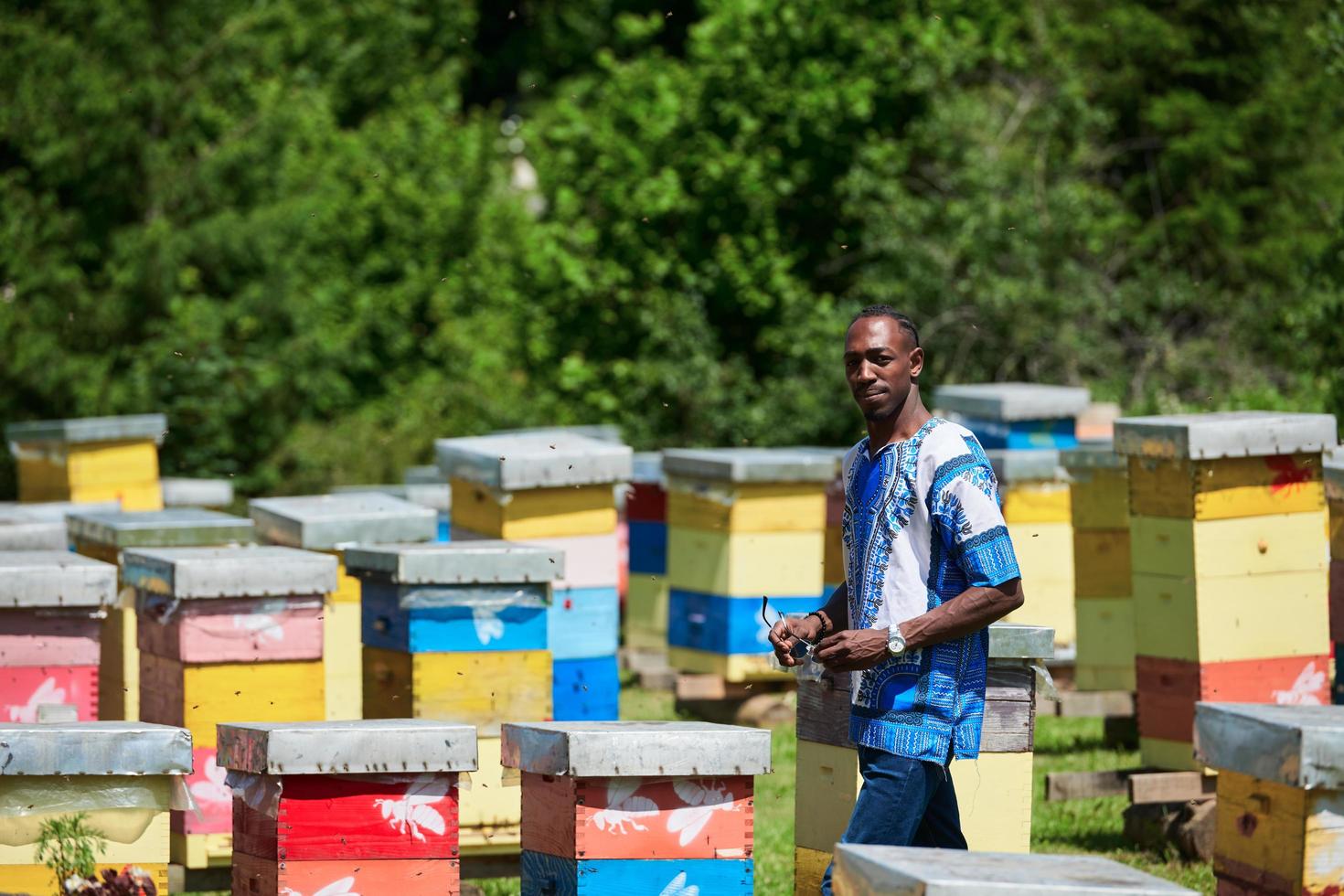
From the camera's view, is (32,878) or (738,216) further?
(738,216)

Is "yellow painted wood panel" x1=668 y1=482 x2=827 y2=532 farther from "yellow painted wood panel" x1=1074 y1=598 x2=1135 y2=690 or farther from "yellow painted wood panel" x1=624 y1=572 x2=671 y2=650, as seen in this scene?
"yellow painted wood panel" x1=624 y1=572 x2=671 y2=650

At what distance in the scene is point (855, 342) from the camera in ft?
12.9

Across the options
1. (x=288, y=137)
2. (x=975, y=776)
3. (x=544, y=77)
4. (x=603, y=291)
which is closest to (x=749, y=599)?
(x=975, y=776)

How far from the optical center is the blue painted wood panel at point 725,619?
8.66 meters

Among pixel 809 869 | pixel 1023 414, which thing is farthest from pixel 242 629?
pixel 1023 414

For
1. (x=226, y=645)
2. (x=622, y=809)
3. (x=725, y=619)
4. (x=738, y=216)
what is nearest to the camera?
(x=622, y=809)

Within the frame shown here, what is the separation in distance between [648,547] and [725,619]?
2.21 m

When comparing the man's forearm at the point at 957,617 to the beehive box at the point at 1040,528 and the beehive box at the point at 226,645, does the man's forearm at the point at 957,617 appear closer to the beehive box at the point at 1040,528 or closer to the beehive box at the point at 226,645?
the beehive box at the point at 226,645

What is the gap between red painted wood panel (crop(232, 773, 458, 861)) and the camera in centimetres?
437

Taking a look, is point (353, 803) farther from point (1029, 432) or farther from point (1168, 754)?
point (1029, 432)

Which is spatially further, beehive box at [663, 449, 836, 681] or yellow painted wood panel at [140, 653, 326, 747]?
beehive box at [663, 449, 836, 681]

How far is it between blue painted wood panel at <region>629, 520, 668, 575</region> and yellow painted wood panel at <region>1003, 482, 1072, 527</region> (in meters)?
2.57

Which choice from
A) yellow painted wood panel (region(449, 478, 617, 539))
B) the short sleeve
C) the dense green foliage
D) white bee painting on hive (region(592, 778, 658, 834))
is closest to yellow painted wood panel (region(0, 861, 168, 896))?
white bee painting on hive (region(592, 778, 658, 834))

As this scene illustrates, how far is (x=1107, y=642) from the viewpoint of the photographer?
8336 millimetres
